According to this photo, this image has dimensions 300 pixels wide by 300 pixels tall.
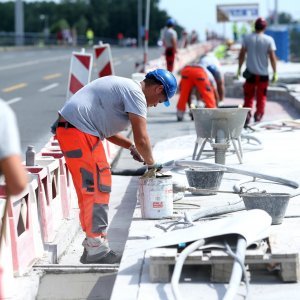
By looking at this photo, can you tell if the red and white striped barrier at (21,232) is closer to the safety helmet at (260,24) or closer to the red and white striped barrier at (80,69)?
the red and white striped barrier at (80,69)

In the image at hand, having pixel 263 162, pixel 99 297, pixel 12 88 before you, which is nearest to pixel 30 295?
pixel 99 297

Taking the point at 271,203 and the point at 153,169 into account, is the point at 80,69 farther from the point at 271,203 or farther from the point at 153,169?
the point at 271,203

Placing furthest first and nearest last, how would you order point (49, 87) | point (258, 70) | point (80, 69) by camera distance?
point (49, 87)
point (258, 70)
point (80, 69)

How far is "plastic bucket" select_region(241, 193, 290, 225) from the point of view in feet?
25.2

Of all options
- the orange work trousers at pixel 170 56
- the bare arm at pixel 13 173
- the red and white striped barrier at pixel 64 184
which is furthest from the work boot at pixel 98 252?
the orange work trousers at pixel 170 56

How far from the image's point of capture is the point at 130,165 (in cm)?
1343

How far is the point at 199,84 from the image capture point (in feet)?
54.1

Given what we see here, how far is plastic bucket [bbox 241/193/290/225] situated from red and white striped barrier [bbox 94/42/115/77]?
9803mm

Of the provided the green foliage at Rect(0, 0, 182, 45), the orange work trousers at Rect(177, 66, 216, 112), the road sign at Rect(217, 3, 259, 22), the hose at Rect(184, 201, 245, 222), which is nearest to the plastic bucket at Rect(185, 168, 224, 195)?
the hose at Rect(184, 201, 245, 222)

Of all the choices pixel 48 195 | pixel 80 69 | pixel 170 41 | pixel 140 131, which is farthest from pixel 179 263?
pixel 170 41

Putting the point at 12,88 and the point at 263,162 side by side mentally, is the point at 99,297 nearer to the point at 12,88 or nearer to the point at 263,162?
the point at 263,162

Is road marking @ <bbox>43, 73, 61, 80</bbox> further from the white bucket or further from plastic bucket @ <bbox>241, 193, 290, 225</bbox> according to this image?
plastic bucket @ <bbox>241, 193, 290, 225</bbox>

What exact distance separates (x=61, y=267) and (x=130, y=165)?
624cm

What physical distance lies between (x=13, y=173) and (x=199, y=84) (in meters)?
12.4
